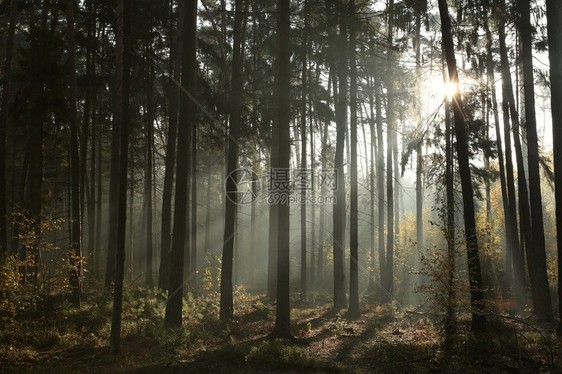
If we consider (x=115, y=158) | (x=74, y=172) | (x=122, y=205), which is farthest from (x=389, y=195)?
(x=122, y=205)

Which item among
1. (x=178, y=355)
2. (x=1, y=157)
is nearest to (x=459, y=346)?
(x=178, y=355)

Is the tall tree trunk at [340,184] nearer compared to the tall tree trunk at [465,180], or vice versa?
the tall tree trunk at [465,180]

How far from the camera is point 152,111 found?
16.9 m

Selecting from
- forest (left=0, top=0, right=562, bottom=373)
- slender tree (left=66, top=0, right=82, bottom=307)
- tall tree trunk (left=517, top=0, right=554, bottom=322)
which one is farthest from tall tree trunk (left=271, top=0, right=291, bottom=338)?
tall tree trunk (left=517, top=0, right=554, bottom=322)

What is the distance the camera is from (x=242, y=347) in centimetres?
970

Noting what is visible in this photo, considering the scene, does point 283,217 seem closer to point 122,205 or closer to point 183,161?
point 183,161

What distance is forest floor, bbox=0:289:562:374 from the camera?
8.71 meters

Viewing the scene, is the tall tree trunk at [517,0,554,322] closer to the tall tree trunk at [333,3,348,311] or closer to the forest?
the forest

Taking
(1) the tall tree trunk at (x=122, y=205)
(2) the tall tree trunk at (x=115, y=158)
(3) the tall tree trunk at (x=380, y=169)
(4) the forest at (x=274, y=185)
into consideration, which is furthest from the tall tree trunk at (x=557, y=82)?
(2) the tall tree trunk at (x=115, y=158)

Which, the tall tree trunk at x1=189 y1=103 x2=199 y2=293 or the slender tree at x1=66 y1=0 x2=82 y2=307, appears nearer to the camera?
the slender tree at x1=66 y1=0 x2=82 y2=307

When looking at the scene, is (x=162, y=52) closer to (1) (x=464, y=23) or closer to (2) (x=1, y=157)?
(2) (x=1, y=157)

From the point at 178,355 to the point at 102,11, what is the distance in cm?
1147

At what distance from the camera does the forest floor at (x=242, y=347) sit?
8.71 meters

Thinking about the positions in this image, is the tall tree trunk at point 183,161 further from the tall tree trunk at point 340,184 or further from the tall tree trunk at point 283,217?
the tall tree trunk at point 340,184
